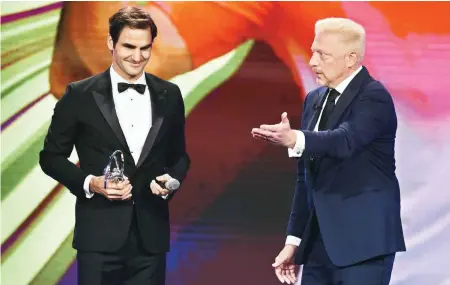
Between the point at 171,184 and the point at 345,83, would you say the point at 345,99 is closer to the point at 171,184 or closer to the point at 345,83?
the point at 345,83

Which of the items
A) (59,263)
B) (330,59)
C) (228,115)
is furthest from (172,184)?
(59,263)

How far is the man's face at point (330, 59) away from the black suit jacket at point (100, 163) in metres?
0.57

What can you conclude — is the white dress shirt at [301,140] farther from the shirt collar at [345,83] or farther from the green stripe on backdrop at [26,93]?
the green stripe on backdrop at [26,93]

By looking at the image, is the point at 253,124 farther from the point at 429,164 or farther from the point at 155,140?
the point at 155,140

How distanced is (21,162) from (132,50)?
1421mm

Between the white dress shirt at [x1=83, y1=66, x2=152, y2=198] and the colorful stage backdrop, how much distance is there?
3.42 feet

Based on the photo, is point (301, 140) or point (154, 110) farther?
point (154, 110)

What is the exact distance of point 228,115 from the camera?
3.73 m

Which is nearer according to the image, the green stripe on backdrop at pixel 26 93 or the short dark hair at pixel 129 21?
the short dark hair at pixel 129 21

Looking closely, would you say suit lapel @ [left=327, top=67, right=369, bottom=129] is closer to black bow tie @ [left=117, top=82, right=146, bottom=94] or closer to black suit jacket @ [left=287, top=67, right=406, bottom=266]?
black suit jacket @ [left=287, top=67, right=406, bottom=266]

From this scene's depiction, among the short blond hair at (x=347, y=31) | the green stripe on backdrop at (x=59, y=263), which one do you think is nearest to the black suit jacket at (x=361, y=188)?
the short blond hair at (x=347, y=31)

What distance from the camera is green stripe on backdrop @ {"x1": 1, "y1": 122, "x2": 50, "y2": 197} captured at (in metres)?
3.79

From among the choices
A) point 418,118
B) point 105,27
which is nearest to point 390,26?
point 418,118

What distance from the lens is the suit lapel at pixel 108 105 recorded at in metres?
2.60
